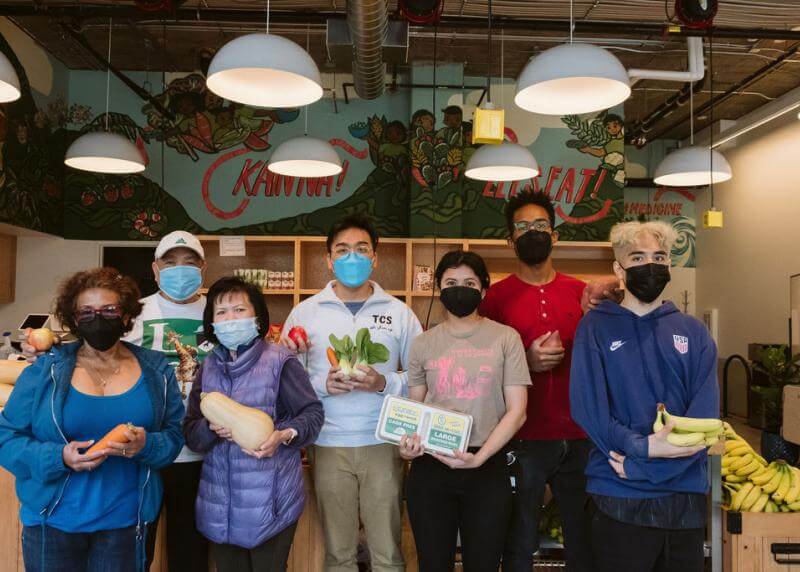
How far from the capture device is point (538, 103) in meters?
3.35

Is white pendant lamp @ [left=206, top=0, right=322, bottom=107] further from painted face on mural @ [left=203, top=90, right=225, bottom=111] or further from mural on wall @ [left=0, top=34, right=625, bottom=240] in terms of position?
painted face on mural @ [left=203, top=90, right=225, bottom=111]

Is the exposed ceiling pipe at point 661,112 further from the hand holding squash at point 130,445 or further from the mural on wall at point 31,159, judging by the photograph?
the mural on wall at point 31,159

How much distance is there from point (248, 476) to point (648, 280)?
169 centimetres

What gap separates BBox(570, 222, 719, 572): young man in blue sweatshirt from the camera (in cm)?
227

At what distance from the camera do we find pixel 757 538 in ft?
10.0

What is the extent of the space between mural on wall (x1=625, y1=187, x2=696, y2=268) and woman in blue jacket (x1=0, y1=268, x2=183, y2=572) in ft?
33.9

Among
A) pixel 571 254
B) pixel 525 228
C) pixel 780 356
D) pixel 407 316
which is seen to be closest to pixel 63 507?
pixel 407 316

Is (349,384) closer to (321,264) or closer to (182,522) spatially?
(182,522)

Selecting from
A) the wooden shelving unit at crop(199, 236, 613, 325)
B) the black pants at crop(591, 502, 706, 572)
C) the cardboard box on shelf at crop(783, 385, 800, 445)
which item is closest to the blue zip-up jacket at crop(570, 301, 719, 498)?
the black pants at crop(591, 502, 706, 572)

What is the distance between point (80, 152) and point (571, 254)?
194 inches

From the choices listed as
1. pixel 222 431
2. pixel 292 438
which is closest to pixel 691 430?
pixel 292 438

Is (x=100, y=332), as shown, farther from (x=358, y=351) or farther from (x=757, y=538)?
(x=757, y=538)

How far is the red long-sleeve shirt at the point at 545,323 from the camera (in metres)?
2.91

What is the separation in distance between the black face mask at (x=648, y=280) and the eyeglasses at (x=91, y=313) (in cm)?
192
